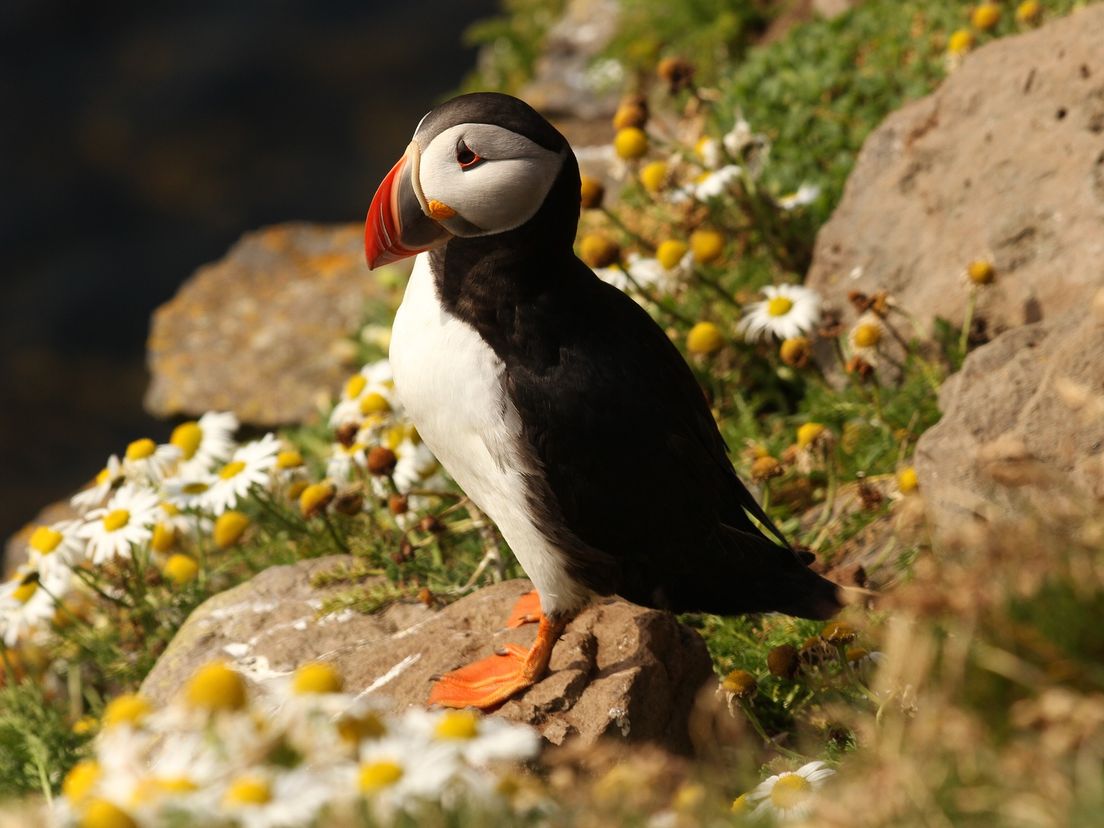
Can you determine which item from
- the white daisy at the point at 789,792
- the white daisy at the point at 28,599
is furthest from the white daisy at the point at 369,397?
the white daisy at the point at 789,792

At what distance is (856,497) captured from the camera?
436 cm

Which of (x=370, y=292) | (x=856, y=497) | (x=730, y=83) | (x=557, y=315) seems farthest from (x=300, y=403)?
(x=557, y=315)

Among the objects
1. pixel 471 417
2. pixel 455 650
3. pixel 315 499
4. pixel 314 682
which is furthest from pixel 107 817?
pixel 315 499

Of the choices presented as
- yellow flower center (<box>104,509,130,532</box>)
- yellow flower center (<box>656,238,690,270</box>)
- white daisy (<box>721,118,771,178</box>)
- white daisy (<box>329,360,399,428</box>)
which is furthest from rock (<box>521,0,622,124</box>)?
yellow flower center (<box>104,509,130,532</box>)

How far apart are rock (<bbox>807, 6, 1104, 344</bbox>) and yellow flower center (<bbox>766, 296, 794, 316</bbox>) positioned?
29 cm

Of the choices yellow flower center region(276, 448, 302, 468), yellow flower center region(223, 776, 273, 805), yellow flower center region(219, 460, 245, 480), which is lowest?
yellow flower center region(223, 776, 273, 805)

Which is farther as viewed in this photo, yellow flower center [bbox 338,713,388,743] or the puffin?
the puffin

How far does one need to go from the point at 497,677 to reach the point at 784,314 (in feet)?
6.03

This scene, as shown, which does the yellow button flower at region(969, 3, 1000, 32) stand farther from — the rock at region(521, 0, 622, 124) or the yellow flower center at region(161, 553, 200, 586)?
the yellow flower center at region(161, 553, 200, 586)

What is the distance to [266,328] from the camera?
7234 millimetres

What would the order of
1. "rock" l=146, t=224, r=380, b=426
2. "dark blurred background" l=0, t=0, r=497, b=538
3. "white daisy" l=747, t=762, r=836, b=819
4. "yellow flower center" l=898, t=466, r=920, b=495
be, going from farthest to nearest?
"dark blurred background" l=0, t=0, r=497, b=538, "rock" l=146, t=224, r=380, b=426, "yellow flower center" l=898, t=466, r=920, b=495, "white daisy" l=747, t=762, r=836, b=819

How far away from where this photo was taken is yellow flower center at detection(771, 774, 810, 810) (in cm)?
233

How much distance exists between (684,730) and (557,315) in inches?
42.3

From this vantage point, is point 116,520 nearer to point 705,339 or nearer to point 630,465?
point 630,465
